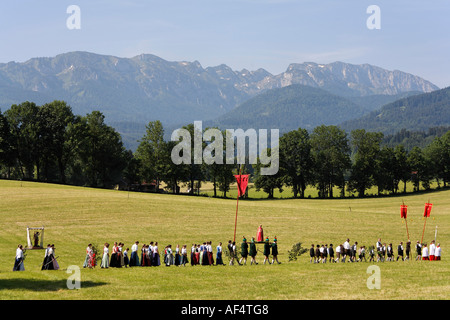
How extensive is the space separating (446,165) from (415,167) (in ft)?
36.4

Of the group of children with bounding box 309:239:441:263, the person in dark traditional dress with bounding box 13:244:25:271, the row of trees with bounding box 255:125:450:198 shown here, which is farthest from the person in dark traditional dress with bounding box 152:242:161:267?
the row of trees with bounding box 255:125:450:198

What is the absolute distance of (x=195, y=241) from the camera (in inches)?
1912

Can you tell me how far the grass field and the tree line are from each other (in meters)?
20.4

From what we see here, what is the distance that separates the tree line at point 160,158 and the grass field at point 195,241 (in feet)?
67.1

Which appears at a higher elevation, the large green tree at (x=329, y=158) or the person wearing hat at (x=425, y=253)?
the large green tree at (x=329, y=158)

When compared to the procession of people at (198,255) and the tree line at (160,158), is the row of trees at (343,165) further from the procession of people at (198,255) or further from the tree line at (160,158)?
the procession of people at (198,255)

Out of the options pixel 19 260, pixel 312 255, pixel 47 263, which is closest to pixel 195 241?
pixel 312 255

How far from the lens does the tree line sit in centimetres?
11331

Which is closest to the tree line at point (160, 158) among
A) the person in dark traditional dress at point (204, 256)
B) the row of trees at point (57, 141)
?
the row of trees at point (57, 141)

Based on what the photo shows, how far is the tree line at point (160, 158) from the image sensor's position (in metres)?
113

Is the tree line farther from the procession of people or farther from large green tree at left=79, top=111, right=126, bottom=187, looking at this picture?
the procession of people

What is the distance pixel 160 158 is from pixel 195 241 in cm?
7000

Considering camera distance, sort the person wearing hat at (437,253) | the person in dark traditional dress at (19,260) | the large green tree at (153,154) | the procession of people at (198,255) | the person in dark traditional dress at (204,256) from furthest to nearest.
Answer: the large green tree at (153,154) → the person wearing hat at (437,253) → the person in dark traditional dress at (204,256) → the procession of people at (198,255) → the person in dark traditional dress at (19,260)

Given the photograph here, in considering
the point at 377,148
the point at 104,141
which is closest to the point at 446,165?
the point at 377,148
